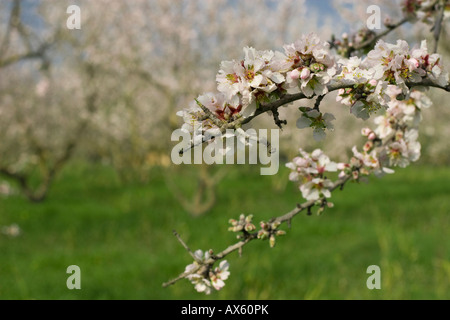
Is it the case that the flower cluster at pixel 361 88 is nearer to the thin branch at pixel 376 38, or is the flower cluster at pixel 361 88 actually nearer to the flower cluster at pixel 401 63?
the flower cluster at pixel 401 63

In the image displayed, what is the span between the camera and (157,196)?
38.0 feet

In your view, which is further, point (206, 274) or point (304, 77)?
point (206, 274)

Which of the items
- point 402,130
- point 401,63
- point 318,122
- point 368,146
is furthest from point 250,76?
point 402,130

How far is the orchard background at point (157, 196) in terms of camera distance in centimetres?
566

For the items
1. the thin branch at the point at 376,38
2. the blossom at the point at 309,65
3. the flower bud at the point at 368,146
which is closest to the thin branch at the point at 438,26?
the thin branch at the point at 376,38

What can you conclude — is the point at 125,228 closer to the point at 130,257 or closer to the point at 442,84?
the point at 130,257

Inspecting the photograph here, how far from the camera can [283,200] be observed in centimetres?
1209

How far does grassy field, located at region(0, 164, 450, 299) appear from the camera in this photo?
5219mm

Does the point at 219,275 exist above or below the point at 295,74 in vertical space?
below

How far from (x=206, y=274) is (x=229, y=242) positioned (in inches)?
218

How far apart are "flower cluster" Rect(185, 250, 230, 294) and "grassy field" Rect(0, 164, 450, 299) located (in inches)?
115

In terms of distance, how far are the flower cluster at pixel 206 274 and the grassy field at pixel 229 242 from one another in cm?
293

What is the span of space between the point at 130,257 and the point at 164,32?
20.5ft

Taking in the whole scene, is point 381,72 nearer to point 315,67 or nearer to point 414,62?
point 414,62
